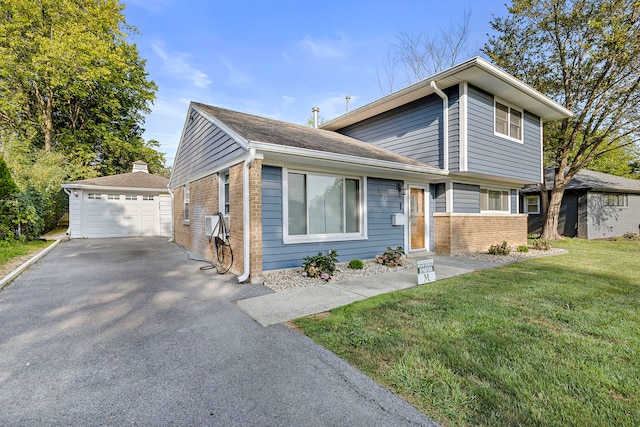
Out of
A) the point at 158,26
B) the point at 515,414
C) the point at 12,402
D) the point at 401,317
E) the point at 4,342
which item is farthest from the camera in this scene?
the point at 158,26

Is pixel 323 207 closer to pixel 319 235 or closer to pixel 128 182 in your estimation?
pixel 319 235

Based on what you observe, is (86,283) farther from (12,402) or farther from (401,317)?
(401,317)

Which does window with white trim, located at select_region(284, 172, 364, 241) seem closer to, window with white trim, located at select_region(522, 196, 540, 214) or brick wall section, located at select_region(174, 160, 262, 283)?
brick wall section, located at select_region(174, 160, 262, 283)

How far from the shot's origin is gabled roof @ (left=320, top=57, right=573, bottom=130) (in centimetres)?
723

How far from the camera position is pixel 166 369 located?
8.35 ft

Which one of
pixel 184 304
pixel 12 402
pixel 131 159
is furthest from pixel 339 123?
pixel 131 159

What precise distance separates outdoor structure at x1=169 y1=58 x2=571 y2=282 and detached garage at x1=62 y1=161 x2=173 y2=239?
4.64 meters

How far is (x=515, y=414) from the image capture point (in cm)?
190

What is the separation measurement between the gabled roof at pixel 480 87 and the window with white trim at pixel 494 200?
300 cm

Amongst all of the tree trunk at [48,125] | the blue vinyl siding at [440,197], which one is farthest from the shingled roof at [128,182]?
the blue vinyl siding at [440,197]

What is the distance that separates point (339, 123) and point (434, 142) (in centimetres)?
424

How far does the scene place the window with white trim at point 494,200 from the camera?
32.6 ft

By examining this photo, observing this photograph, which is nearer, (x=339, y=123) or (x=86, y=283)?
(x=86, y=283)

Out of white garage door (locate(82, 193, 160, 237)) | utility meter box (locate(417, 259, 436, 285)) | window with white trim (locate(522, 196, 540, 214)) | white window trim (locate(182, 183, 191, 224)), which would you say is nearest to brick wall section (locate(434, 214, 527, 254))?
utility meter box (locate(417, 259, 436, 285))
